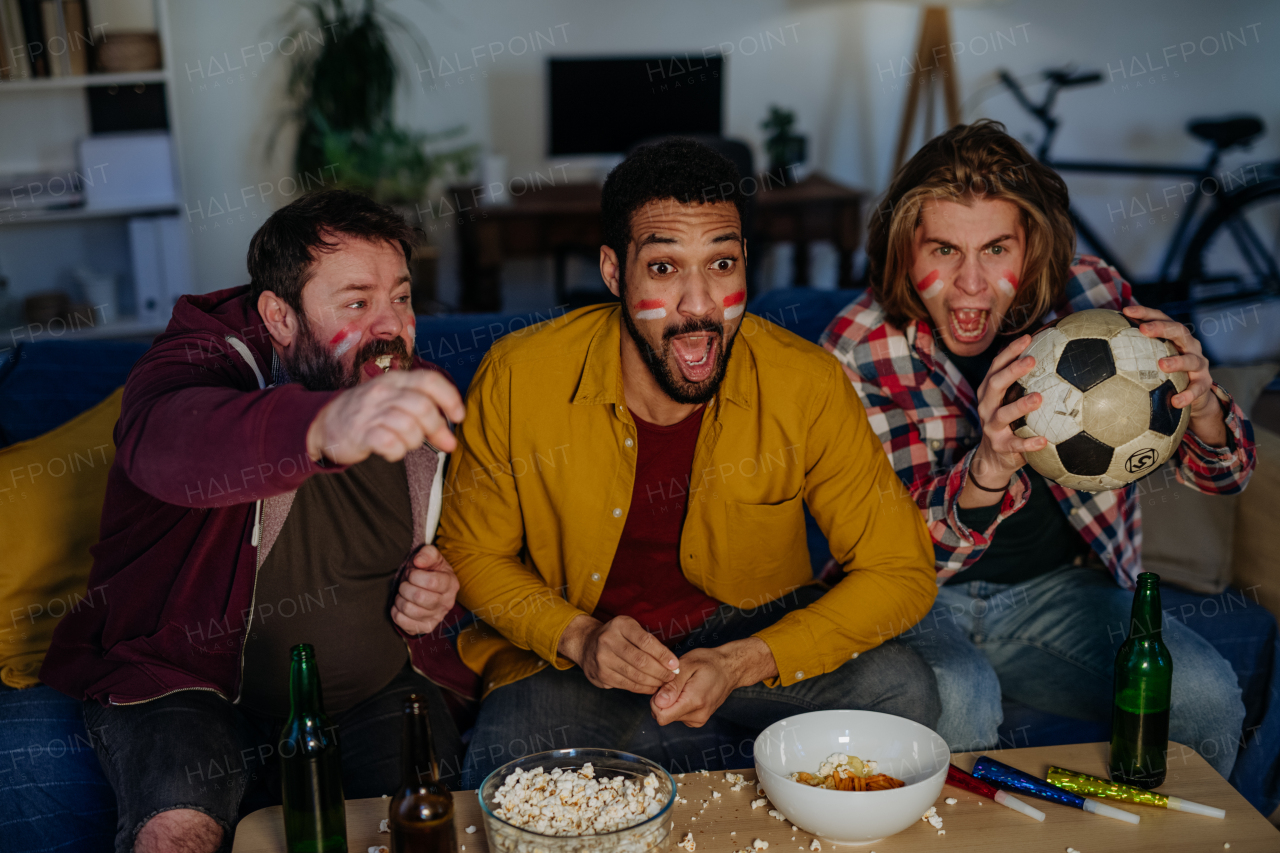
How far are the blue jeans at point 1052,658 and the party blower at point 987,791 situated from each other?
431 mm

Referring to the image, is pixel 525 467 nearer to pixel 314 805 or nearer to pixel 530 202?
pixel 314 805

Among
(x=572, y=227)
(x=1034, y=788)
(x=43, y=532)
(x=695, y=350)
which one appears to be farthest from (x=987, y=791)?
(x=572, y=227)

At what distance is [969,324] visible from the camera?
72.5 inches

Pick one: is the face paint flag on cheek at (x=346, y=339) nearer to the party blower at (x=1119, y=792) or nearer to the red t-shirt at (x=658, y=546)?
the red t-shirt at (x=658, y=546)

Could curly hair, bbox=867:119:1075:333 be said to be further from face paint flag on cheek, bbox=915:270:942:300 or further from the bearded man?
the bearded man

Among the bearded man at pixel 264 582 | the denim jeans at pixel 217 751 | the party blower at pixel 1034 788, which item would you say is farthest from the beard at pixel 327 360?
the party blower at pixel 1034 788

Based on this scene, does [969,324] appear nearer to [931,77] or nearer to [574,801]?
[574,801]

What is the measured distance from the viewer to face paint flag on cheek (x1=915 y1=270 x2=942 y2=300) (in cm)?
185

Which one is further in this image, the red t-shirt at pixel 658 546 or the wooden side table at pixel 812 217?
the wooden side table at pixel 812 217

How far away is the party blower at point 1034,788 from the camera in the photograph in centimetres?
128

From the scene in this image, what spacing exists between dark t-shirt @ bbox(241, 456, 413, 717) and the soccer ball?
38.9 inches

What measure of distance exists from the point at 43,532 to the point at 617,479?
1.01 m

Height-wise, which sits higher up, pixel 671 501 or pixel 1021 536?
pixel 671 501

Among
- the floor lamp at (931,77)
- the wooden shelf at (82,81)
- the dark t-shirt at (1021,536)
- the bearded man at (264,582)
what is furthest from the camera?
the floor lamp at (931,77)
